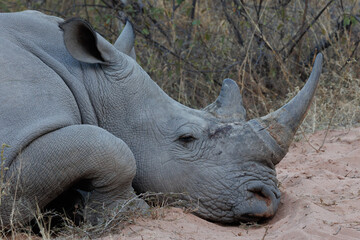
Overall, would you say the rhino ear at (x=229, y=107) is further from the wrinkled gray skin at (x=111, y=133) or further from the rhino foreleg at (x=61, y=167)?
the rhino foreleg at (x=61, y=167)

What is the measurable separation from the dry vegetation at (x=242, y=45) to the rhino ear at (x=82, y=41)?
2994mm

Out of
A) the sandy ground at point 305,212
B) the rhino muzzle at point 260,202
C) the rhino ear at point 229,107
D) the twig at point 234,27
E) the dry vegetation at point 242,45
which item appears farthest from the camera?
the twig at point 234,27

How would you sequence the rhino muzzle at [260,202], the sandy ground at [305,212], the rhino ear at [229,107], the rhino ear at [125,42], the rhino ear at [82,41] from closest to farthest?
the sandy ground at [305,212] < the rhino muzzle at [260,202] < the rhino ear at [82,41] < the rhino ear at [229,107] < the rhino ear at [125,42]

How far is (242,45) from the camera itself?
8.00 m

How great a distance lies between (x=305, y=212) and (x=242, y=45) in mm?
4129

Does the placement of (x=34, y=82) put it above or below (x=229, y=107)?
above

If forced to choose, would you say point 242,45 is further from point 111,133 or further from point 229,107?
point 111,133

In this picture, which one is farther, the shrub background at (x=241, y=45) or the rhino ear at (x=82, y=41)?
the shrub background at (x=241, y=45)

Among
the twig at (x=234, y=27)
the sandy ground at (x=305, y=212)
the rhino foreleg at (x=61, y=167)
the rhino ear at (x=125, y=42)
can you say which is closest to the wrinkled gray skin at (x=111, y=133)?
the rhino foreleg at (x=61, y=167)

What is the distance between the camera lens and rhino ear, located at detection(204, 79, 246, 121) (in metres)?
4.46

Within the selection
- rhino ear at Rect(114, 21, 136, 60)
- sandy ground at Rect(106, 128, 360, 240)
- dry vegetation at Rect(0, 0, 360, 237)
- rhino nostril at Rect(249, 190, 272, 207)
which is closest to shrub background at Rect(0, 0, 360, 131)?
dry vegetation at Rect(0, 0, 360, 237)

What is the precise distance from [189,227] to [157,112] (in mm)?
913

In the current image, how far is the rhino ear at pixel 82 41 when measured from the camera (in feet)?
14.1

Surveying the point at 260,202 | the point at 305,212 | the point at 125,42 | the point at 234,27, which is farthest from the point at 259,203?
the point at 234,27
